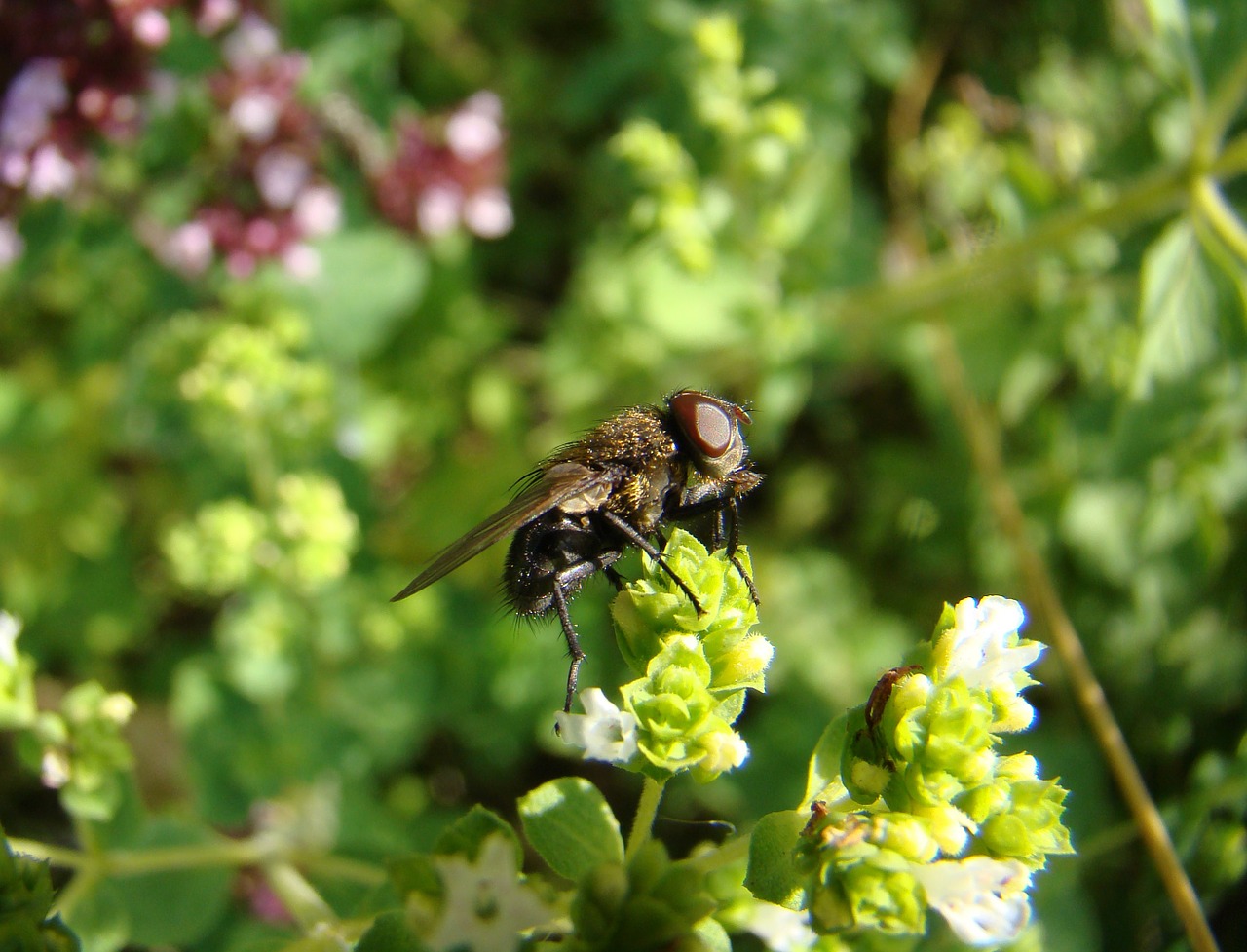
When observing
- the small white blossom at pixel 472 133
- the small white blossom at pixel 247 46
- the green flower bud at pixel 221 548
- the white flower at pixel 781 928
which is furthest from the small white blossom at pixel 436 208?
the white flower at pixel 781 928

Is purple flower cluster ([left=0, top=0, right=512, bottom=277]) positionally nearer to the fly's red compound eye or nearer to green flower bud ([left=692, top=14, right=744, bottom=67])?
green flower bud ([left=692, top=14, right=744, bottom=67])

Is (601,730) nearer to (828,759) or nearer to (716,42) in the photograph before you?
(828,759)

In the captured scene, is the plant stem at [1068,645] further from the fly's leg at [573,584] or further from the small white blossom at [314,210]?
the small white blossom at [314,210]

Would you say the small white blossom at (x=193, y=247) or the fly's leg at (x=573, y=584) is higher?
the small white blossom at (x=193, y=247)

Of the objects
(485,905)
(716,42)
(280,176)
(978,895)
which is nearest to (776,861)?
(978,895)

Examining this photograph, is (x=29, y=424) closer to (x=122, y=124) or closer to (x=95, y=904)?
(x=122, y=124)

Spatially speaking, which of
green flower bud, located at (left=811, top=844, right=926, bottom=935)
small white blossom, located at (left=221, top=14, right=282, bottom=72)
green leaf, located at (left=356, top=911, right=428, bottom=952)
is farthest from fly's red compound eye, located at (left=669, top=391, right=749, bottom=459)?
small white blossom, located at (left=221, top=14, right=282, bottom=72)

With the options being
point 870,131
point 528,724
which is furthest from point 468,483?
point 870,131
